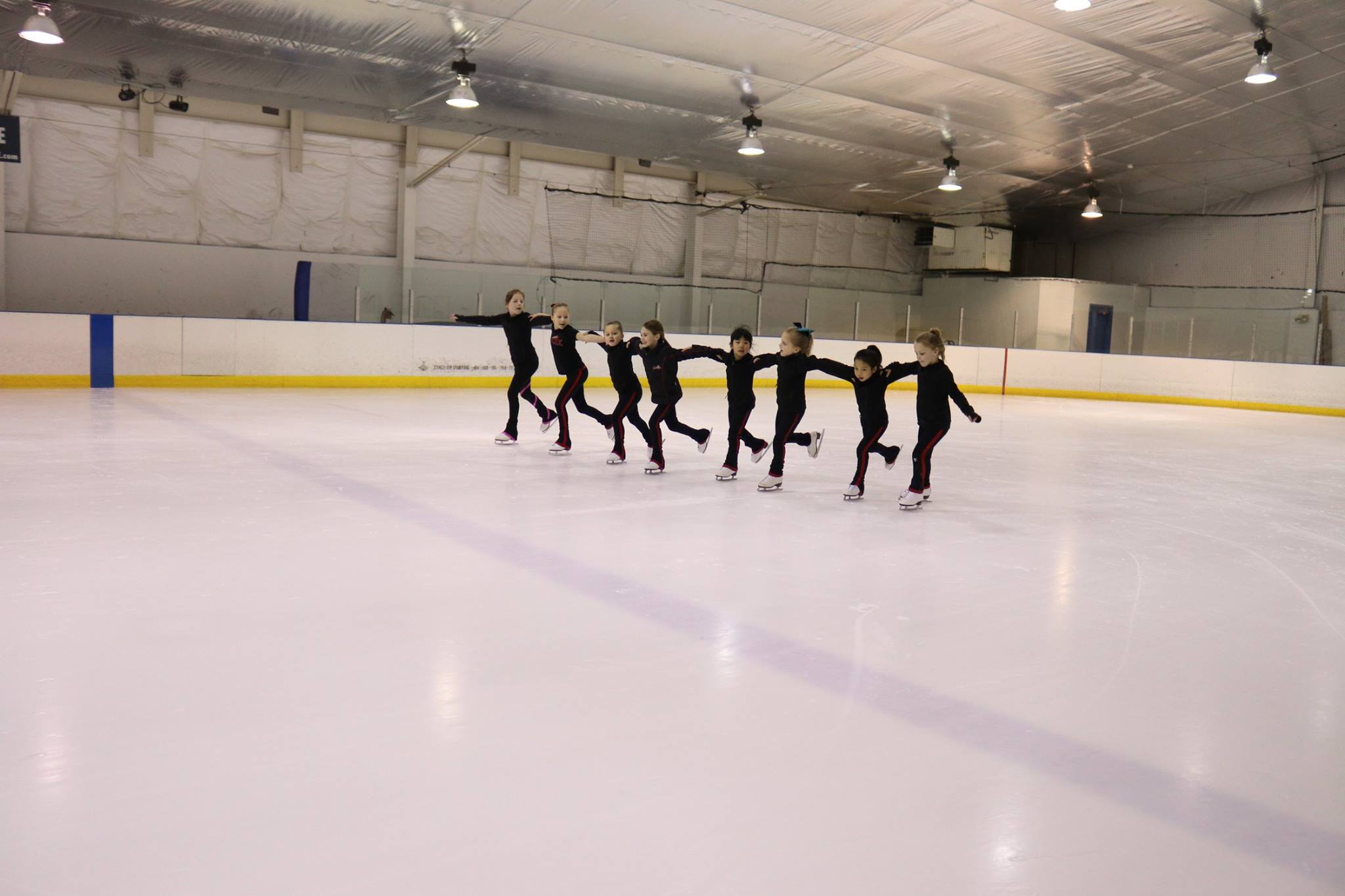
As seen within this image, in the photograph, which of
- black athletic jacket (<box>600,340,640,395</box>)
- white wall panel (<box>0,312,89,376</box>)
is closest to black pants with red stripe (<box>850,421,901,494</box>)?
black athletic jacket (<box>600,340,640,395</box>)

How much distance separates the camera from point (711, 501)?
663cm

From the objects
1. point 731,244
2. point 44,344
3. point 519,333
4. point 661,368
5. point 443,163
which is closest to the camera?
point 661,368

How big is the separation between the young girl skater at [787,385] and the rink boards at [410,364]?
9349 mm

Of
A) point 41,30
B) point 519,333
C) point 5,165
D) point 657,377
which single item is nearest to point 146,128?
point 5,165

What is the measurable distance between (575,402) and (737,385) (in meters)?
1.82

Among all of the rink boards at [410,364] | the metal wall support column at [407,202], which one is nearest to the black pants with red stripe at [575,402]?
the rink boards at [410,364]

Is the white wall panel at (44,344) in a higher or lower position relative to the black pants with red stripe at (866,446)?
higher

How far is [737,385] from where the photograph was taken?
7320mm

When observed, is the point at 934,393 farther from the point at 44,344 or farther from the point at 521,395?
the point at 44,344

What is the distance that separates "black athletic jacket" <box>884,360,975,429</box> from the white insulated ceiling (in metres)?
5.72

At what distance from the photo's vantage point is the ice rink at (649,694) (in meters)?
2.09

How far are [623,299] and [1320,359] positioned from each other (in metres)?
13.4

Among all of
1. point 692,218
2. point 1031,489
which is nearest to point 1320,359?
point 692,218

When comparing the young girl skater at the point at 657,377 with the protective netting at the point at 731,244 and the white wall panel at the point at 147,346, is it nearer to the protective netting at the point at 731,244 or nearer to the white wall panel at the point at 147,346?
the white wall panel at the point at 147,346
